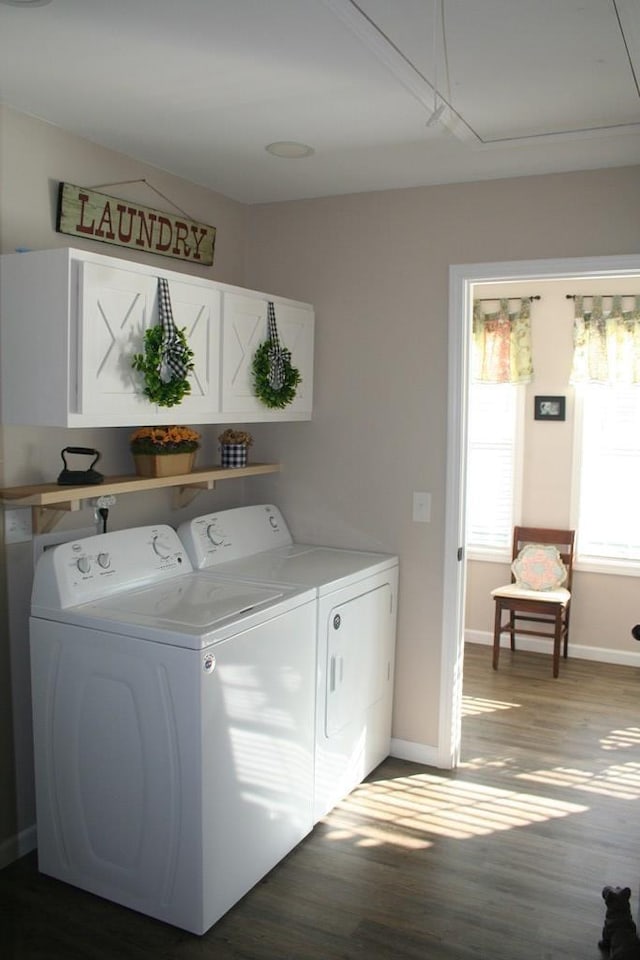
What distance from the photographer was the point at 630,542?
4984mm

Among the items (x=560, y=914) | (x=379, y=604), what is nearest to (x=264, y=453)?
(x=379, y=604)

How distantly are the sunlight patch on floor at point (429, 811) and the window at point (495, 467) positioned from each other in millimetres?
2200

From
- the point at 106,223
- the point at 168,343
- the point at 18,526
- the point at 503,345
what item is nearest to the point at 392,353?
the point at 168,343

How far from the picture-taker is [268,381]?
3.32 meters

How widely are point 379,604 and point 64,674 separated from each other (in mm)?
1369

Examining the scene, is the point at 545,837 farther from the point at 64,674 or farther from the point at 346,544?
the point at 64,674

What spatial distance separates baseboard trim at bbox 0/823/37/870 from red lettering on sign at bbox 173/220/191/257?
227 cm

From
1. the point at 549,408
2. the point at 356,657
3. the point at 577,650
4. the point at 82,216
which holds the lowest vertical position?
the point at 577,650

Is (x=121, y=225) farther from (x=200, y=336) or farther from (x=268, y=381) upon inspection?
(x=268, y=381)

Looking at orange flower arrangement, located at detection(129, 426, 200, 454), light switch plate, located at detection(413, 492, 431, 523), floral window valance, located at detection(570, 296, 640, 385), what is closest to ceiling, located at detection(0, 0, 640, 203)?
orange flower arrangement, located at detection(129, 426, 200, 454)

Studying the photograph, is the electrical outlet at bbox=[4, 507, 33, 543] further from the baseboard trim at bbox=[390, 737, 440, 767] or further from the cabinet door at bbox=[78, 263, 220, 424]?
the baseboard trim at bbox=[390, 737, 440, 767]

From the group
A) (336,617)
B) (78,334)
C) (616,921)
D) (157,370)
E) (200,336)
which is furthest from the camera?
(336,617)

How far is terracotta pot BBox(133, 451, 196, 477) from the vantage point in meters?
3.02

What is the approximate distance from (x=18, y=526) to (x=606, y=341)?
144 inches
